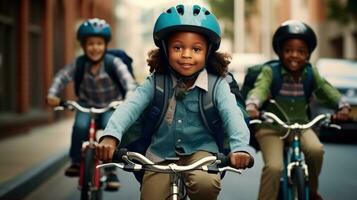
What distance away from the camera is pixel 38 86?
56.9ft

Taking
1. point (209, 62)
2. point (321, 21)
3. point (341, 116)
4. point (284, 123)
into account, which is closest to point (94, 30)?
point (284, 123)

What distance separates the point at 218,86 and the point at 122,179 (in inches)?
207

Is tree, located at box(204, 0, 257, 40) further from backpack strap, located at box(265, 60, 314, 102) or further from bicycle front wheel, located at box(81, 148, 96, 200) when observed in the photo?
backpack strap, located at box(265, 60, 314, 102)

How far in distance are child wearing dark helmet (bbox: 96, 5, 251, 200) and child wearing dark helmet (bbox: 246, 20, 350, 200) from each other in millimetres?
1340

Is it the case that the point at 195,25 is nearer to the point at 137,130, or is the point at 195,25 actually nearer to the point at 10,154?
the point at 137,130

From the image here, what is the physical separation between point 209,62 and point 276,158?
153cm

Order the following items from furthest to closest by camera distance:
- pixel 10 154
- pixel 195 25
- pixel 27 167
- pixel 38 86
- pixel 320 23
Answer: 1. pixel 320 23
2. pixel 38 86
3. pixel 10 154
4. pixel 27 167
5. pixel 195 25

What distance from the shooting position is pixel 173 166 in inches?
135

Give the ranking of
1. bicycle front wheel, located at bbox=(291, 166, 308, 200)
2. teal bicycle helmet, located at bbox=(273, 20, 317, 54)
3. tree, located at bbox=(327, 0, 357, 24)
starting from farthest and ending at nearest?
tree, located at bbox=(327, 0, 357, 24) → teal bicycle helmet, located at bbox=(273, 20, 317, 54) → bicycle front wheel, located at bbox=(291, 166, 308, 200)

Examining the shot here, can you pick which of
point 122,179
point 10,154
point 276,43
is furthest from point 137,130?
point 10,154

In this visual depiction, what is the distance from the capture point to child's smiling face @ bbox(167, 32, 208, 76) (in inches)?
148

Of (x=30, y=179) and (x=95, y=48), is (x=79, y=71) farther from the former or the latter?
Answer: (x=30, y=179)

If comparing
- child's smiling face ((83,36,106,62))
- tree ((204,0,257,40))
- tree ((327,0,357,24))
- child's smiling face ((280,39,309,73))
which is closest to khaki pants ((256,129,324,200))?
child's smiling face ((280,39,309,73))

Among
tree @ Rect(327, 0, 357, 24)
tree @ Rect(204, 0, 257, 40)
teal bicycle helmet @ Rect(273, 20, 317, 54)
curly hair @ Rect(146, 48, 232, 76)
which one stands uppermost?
tree @ Rect(204, 0, 257, 40)
